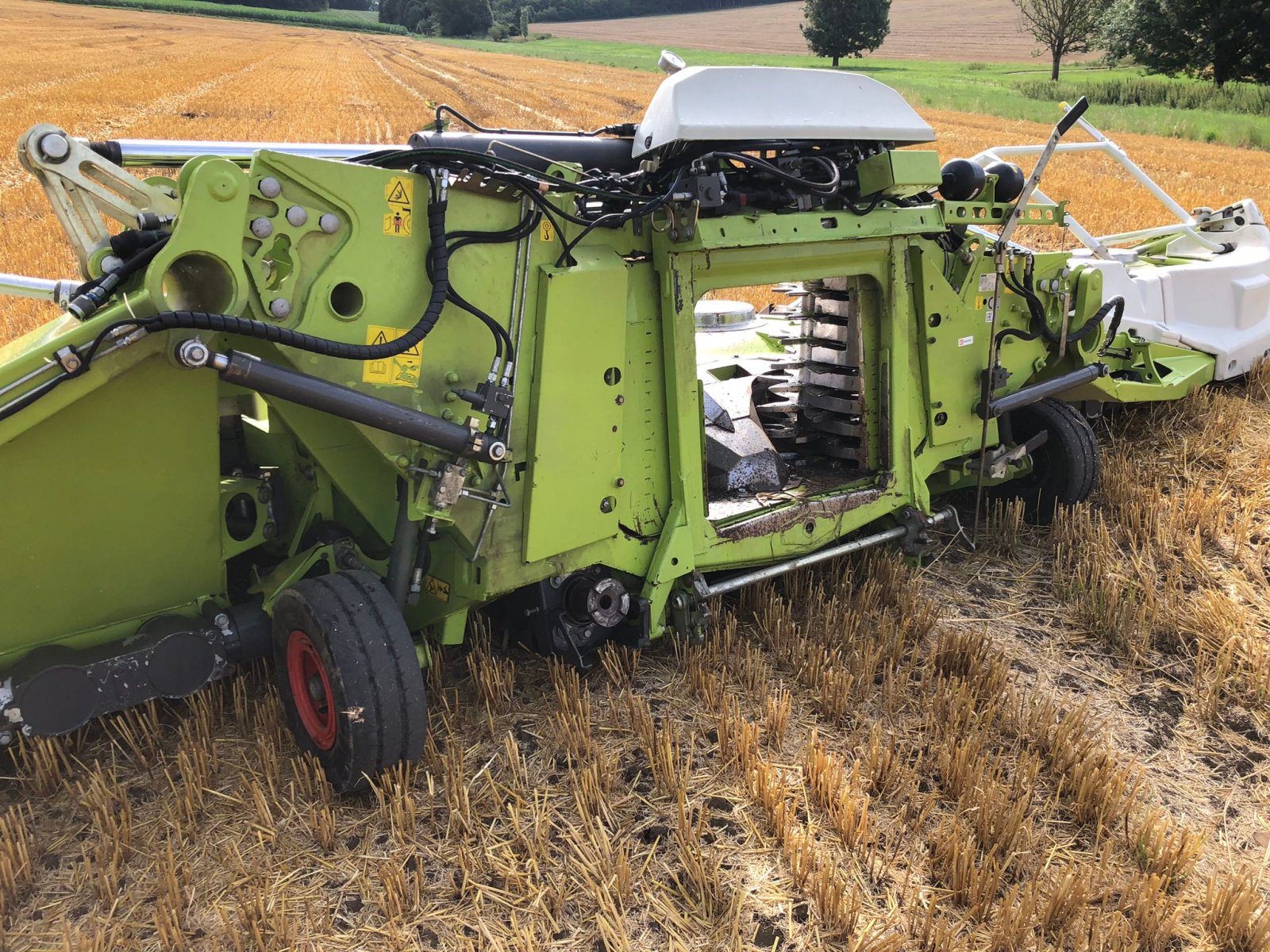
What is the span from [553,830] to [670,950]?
1.72 ft

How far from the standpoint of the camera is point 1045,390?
15.3 feet

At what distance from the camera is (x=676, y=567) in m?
3.49

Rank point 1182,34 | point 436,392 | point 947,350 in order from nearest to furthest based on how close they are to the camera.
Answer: point 436,392
point 947,350
point 1182,34

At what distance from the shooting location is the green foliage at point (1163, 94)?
2745 cm

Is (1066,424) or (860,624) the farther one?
(1066,424)

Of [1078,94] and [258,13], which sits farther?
[258,13]

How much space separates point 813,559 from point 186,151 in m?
2.55

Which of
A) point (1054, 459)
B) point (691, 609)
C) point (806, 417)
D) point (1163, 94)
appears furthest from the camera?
point (1163, 94)

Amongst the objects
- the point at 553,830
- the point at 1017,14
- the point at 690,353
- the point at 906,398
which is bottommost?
the point at 553,830

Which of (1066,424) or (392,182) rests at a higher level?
(392,182)

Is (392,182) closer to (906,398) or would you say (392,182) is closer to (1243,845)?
(906,398)

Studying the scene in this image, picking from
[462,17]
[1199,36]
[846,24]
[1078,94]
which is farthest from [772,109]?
[462,17]

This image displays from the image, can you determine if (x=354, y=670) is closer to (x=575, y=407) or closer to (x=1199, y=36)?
(x=575, y=407)

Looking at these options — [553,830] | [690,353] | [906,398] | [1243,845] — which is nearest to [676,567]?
[690,353]
